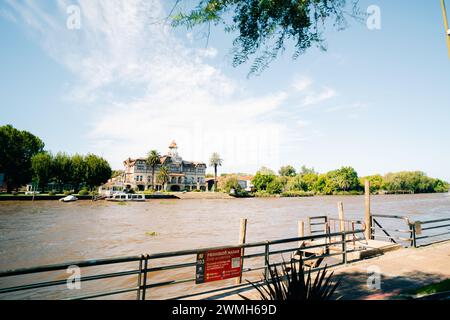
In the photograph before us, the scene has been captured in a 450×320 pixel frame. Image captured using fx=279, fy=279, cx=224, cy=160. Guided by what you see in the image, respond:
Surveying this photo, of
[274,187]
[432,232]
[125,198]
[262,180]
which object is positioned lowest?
[432,232]

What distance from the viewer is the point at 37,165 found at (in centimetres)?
6400

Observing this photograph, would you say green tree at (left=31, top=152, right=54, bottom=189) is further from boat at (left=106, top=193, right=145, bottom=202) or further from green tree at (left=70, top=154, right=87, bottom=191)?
boat at (left=106, top=193, right=145, bottom=202)

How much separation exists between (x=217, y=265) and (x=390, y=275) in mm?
4985

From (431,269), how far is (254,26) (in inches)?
336

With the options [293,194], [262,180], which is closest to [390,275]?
[262,180]

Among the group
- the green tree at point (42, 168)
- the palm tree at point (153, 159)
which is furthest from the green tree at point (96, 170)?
the palm tree at point (153, 159)

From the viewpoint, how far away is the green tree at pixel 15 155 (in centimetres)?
6431

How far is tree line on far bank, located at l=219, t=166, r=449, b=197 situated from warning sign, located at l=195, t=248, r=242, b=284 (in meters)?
90.3

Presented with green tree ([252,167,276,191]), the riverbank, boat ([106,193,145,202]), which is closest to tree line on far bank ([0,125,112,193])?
the riverbank

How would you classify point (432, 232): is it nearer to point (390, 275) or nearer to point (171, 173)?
point (390, 275)

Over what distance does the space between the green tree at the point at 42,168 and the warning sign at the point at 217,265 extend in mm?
70893

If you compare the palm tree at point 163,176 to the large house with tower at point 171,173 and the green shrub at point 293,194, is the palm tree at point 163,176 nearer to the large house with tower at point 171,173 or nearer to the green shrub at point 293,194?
the large house with tower at point 171,173

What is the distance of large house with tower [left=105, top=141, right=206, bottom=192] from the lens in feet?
325
